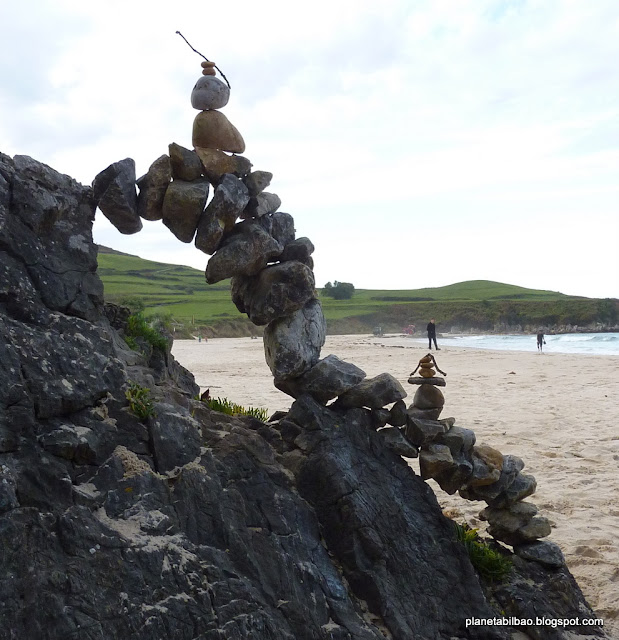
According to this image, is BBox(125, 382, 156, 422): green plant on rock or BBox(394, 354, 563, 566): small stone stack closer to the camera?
BBox(125, 382, 156, 422): green plant on rock

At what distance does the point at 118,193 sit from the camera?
5.81 meters

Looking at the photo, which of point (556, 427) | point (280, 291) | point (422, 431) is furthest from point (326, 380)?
point (556, 427)

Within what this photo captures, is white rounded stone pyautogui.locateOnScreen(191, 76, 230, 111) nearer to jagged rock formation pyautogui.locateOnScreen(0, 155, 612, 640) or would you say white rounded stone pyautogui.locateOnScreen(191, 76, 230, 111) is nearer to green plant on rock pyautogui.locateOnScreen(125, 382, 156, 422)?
jagged rock formation pyautogui.locateOnScreen(0, 155, 612, 640)

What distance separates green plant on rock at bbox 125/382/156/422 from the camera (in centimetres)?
512

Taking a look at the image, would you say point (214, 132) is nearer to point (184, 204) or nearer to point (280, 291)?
point (184, 204)

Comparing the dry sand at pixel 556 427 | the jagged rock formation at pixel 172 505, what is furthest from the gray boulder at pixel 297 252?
the dry sand at pixel 556 427

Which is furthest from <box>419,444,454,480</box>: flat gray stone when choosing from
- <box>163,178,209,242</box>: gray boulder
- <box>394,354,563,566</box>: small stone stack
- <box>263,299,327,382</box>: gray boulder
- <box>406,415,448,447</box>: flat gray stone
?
<box>163,178,209,242</box>: gray boulder

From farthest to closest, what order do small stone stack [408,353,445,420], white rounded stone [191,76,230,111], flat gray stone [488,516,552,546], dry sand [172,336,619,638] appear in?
dry sand [172,336,619,638] → flat gray stone [488,516,552,546] → small stone stack [408,353,445,420] → white rounded stone [191,76,230,111]

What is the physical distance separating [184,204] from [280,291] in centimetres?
133

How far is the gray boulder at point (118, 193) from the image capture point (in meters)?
5.77

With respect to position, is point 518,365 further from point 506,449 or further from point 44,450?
point 44,450

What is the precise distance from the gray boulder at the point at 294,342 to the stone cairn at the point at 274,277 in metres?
0.01

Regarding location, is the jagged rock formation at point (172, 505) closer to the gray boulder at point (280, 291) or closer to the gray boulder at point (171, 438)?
the gray boulder at point (171, 438)

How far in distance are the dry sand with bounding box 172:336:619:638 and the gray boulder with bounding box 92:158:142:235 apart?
6587 mm
